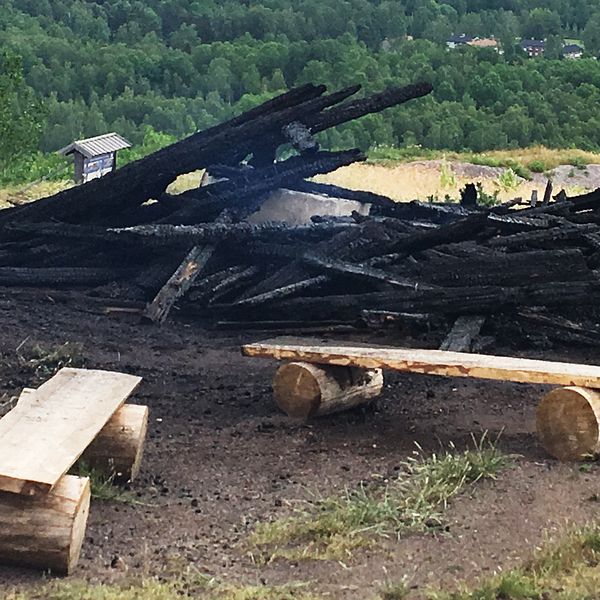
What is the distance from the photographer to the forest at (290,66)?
35.0 m

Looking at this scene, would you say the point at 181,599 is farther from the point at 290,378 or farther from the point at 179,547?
the point at 290,378

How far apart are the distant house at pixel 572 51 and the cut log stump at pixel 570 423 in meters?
44.3

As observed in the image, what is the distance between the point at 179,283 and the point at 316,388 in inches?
146

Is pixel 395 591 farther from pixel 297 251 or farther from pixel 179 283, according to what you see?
pixel 297 251

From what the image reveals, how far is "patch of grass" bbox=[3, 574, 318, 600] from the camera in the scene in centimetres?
436

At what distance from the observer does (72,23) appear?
49625 mm

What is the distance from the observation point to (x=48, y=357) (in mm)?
8703

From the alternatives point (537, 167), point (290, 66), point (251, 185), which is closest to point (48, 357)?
point (251, 185)

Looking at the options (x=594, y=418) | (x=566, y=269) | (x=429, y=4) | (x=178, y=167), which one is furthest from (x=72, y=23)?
(x=594, y=418)

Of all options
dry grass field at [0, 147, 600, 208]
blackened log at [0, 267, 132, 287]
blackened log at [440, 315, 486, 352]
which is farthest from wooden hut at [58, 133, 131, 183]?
blackened log at [440, 315, 486, 352]

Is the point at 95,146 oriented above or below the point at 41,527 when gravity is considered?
below

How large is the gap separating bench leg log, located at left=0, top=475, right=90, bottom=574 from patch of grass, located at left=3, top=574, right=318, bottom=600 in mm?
126

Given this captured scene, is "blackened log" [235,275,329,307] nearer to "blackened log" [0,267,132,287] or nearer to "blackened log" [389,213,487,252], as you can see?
"blackened log" [389,213,487,252]

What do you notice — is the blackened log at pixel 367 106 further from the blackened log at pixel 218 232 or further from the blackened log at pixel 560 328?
the blackened log at pixel 560 328
